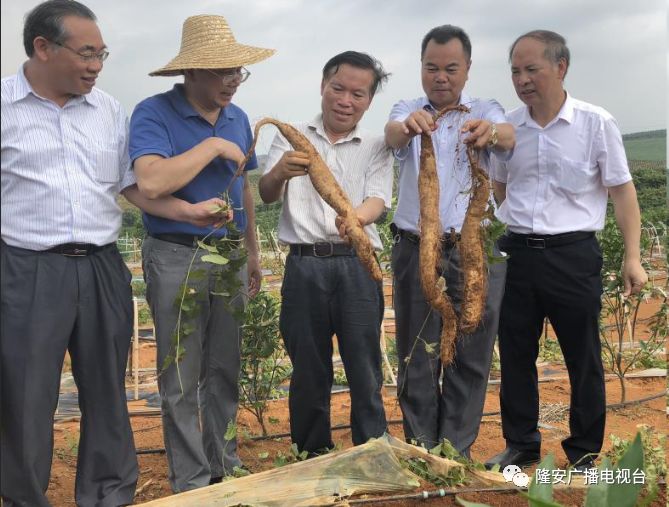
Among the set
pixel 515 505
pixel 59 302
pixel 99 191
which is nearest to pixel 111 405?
pixel 59 302

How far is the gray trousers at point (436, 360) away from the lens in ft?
11.9

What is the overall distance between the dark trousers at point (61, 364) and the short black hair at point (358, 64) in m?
1.22

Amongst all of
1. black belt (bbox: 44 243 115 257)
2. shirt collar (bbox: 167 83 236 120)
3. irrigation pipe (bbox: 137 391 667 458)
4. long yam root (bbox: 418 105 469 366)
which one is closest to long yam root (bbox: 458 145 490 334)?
long yam root (bbox: 418 105 469 366)

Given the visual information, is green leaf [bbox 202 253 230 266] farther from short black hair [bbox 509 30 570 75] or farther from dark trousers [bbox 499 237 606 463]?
short black hair [bbox 509 30 570 75]

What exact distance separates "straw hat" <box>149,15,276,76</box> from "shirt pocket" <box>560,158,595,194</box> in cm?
145

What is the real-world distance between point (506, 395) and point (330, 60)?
6.19 feet

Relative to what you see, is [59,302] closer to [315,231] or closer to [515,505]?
[315,231]

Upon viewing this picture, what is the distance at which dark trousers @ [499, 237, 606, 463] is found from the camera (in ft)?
12.2

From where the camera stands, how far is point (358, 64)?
11.3 feet

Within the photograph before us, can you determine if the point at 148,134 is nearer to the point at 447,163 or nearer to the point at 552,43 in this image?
the point at 447,163

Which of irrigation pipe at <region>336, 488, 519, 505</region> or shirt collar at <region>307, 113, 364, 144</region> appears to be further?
shirt collar at <region>307, 113, 364, 144</region>

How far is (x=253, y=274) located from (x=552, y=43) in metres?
1.75

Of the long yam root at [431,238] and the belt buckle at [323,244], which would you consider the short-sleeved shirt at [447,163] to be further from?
the belt buckle at [323,244]

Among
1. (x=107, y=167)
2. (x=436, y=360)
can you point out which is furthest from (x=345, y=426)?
(x=107, y=167)
